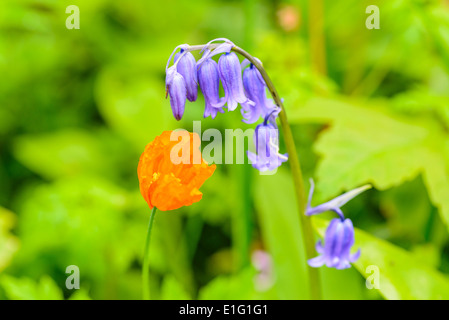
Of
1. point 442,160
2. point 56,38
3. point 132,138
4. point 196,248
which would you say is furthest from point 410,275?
point 56,38

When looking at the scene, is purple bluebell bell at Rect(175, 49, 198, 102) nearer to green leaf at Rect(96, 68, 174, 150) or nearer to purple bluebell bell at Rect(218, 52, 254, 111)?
purple bluebell bell at Rect(218, 52, 254, 111)

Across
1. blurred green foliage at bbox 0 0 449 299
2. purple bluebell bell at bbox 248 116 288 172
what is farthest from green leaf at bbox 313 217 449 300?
purple bluebell bell at bbox 248 116 288 172

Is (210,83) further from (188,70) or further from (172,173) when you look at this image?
(172,173)

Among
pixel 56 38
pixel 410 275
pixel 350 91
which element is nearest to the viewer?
pixel 410 275

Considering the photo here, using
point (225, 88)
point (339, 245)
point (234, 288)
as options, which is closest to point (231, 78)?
point (225, 88)

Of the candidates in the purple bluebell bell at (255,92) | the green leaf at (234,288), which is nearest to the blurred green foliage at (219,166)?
the green leaf at (234,288)

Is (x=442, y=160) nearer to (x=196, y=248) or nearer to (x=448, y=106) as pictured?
(x=448, y=106)

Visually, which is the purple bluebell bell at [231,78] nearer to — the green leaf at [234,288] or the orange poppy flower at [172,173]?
the orange poppy flower at [172,173]
